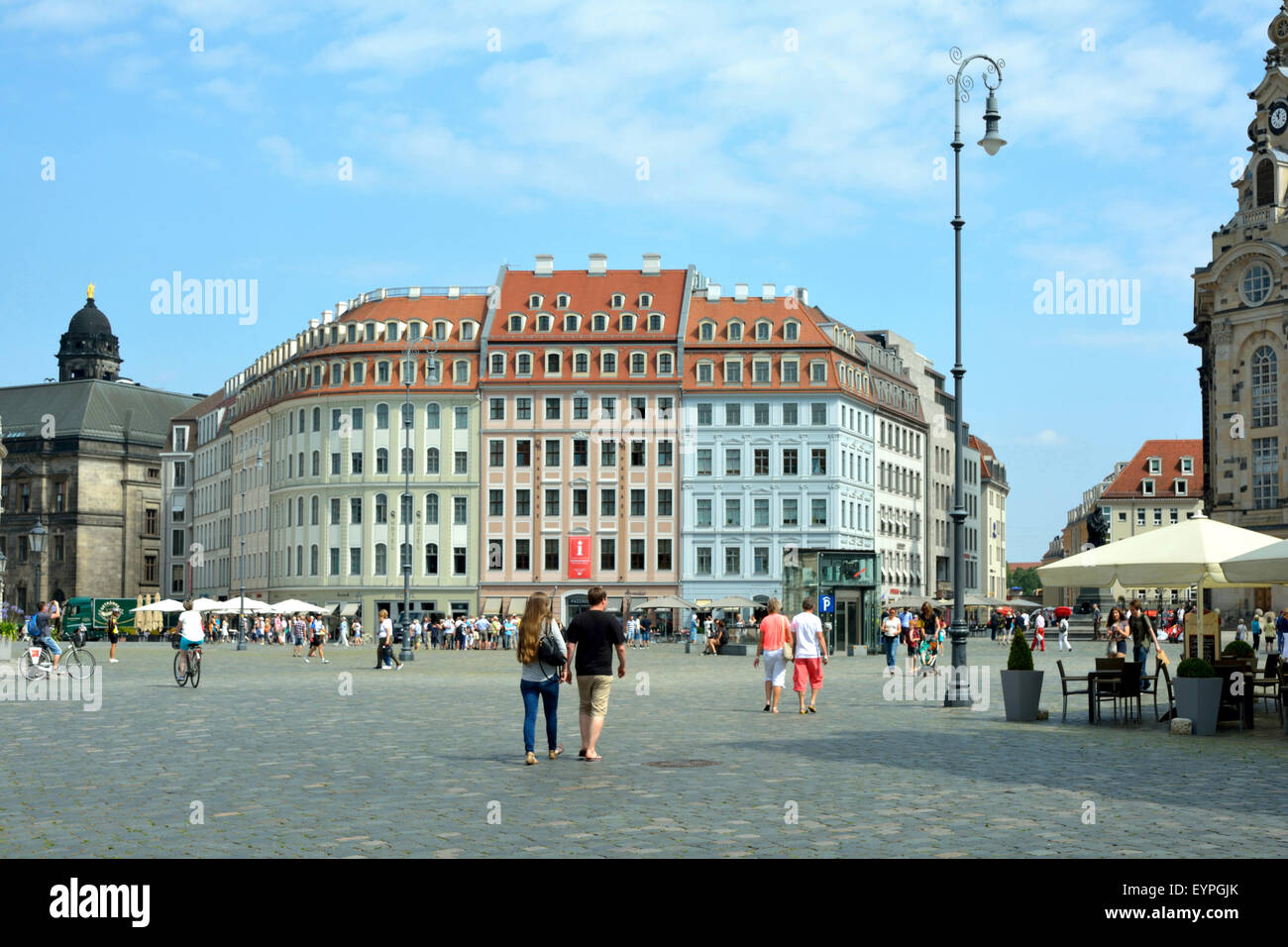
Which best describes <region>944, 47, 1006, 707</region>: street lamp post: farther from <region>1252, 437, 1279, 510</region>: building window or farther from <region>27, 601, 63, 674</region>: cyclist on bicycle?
<region>1252, 437, 1279, 510</region>: building window

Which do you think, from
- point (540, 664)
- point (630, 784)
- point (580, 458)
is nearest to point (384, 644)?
point (540, 664)

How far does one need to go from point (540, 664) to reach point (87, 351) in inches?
5939

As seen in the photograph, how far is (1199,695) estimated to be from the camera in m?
19.9

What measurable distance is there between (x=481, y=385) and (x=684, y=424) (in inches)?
470

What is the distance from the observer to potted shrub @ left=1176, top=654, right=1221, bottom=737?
65.3 feet

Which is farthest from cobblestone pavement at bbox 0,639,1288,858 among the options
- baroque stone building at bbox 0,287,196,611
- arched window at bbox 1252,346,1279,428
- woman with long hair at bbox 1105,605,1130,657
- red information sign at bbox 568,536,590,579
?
baroque stone building at bbox 0,287,196,611

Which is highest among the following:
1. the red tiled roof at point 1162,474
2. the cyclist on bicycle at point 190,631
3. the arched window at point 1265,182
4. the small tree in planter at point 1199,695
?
the arched window at point 1265,182

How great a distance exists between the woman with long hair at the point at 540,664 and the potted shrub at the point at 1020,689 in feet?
26.5

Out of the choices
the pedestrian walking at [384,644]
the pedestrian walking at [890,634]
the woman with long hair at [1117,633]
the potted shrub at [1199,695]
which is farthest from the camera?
the pedestrian walking at [384,644]

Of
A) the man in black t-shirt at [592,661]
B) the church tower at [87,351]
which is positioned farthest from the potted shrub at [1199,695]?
the church tower at [87,351]

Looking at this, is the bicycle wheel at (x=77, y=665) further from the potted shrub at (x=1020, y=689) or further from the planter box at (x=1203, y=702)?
the planter box at (x=1203, y=702)

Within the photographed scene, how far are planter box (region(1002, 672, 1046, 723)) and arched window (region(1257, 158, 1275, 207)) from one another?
75.8 metres

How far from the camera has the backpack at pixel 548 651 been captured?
1631cm
